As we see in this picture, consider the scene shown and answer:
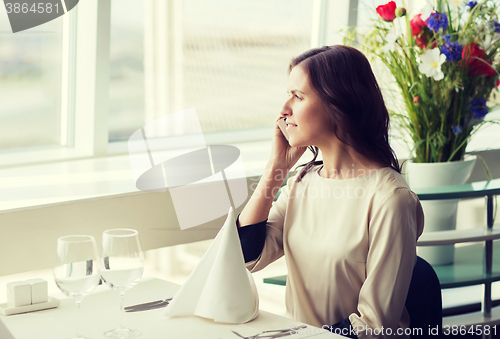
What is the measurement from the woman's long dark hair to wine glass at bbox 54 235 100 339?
0.76m

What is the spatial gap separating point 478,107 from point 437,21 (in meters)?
0.42

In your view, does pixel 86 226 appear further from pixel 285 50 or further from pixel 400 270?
pixel 285 50

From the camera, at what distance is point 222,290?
1.18 meters

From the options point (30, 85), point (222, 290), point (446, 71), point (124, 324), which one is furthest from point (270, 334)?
point (30, 85)

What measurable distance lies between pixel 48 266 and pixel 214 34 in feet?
5.42

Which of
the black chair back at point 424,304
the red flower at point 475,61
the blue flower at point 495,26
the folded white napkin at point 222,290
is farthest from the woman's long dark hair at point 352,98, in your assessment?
the blue flower at point 495,26

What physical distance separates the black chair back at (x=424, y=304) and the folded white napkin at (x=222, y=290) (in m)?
0.45

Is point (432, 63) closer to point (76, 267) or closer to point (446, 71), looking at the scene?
point (446, 71)

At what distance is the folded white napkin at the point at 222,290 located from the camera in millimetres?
1172

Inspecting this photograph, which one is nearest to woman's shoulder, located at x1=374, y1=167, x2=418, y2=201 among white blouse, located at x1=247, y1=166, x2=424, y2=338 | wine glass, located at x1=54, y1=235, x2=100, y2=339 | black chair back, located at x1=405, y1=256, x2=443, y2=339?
white blouse, located at x1=247, y1=166, x2=424, y2=338

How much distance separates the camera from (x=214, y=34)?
126 inches

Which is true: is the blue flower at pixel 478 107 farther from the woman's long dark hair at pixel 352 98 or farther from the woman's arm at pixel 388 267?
the woman's arm at pixel 388 267

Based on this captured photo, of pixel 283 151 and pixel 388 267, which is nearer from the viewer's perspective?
pixel 388 267

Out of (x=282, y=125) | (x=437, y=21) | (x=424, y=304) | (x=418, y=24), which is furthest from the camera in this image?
(x=418, y=24)
